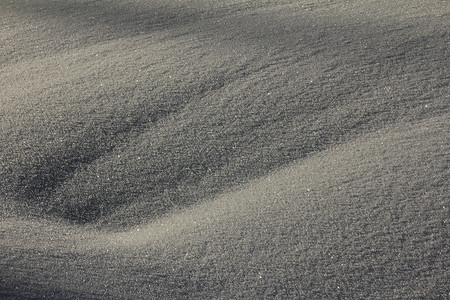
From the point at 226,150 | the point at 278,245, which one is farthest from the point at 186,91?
the point at 278,245

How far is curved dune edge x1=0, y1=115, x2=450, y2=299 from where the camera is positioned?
0.91 m

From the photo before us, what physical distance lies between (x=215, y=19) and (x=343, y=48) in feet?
1.44

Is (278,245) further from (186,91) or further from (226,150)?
(186,91)

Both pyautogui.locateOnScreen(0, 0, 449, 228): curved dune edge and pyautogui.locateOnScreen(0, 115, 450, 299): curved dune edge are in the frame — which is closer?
pyautogui.locateOnScreen(0, 115, 450, 299): curved dune edge

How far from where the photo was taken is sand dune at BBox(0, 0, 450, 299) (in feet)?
3.06

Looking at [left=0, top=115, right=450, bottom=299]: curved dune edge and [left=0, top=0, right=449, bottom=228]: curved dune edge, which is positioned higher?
[left=0, top=0, right=449, bottom=228]: curved dune edge

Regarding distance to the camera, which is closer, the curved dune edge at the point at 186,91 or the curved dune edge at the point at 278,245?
the curved dune edge at the point at 278,245

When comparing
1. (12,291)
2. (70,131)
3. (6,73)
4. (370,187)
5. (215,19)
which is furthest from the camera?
(215,19)

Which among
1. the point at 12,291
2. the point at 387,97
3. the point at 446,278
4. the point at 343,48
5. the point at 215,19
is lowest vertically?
the point at 446,278

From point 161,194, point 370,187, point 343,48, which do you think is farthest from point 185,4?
point 370,187

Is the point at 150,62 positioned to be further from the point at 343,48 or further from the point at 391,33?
Result: the point at 391,33

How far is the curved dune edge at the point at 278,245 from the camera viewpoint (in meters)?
0.91

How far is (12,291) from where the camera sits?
90 centimetres

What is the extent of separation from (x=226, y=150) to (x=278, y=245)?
30 centimetres
